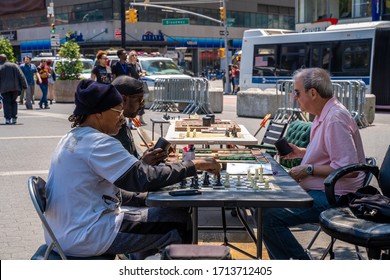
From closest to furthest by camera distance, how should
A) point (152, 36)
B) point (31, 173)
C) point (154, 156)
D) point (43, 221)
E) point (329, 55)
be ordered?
point (43, 221), point (154, 156), point (31, 173), point (329, 55), point (152, 36)

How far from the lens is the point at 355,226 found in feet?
11.8

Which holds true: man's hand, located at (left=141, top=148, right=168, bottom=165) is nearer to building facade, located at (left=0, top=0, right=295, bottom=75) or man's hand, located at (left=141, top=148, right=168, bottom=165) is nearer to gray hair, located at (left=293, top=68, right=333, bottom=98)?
gray hair, located at (left=293, top=68, right=333, bottom=98)

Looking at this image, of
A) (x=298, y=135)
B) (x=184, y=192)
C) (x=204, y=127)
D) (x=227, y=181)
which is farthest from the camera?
(x=204, y=127)

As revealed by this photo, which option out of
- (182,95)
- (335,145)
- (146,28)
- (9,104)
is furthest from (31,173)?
(146,28)

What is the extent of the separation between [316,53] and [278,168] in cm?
2166

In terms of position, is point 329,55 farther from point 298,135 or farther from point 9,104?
point 298,135

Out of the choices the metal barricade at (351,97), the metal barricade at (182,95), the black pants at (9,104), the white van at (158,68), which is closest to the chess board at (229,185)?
the metal barricade at (351,97)

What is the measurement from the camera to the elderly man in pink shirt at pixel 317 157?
432 centimetres

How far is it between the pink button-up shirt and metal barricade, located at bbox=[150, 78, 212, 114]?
14.9 meters

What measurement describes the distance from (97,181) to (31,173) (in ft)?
21.4

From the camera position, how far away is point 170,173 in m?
3.52

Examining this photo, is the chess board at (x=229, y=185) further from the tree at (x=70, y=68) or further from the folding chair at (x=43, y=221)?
the tree at (x=70, y=68)
